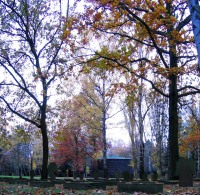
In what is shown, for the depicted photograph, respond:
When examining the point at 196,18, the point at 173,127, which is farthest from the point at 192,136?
the point at 196,18

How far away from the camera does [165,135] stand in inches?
1494

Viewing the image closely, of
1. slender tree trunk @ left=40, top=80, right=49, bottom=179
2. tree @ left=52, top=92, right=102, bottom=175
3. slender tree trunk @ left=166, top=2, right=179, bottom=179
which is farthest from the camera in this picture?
tree @ left=52, top=92, right=102, bottom=175

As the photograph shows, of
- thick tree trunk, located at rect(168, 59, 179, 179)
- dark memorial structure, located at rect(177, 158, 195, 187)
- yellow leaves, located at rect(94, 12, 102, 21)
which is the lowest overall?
dark memorial structure, located at rect(177, 158, 195, 187)

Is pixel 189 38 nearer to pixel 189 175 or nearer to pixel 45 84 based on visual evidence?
pixel 189 175

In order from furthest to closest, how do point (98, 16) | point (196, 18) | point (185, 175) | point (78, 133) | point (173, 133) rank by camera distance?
point (78, 133) < point (173, 133) < point (98, 16) < point (185, 175) < point (196, 18)

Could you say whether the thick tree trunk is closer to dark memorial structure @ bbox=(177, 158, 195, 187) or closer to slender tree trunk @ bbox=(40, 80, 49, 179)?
dark memorial structure @ bbox=(177, 158, 195, 187)

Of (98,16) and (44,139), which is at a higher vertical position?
(98,16)

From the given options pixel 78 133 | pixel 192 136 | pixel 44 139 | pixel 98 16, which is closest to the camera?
pixel 98 16

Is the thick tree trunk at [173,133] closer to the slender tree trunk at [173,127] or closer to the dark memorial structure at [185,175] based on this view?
the slender tree trunk at [173,127]

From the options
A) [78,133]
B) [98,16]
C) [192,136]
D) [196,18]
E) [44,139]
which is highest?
[98,16]

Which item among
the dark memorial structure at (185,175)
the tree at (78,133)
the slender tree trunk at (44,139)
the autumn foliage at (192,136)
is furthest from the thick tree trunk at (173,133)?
the tree at (78,133)

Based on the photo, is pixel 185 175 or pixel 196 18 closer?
pixel 196 18

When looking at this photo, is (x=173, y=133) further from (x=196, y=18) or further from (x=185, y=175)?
(x=196, y=18)

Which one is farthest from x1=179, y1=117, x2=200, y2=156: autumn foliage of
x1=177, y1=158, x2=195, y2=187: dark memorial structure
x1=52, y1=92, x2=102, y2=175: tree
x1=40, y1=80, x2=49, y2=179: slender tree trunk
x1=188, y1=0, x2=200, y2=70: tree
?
x1=188, y1=0, x2=200, y2=70: tree
